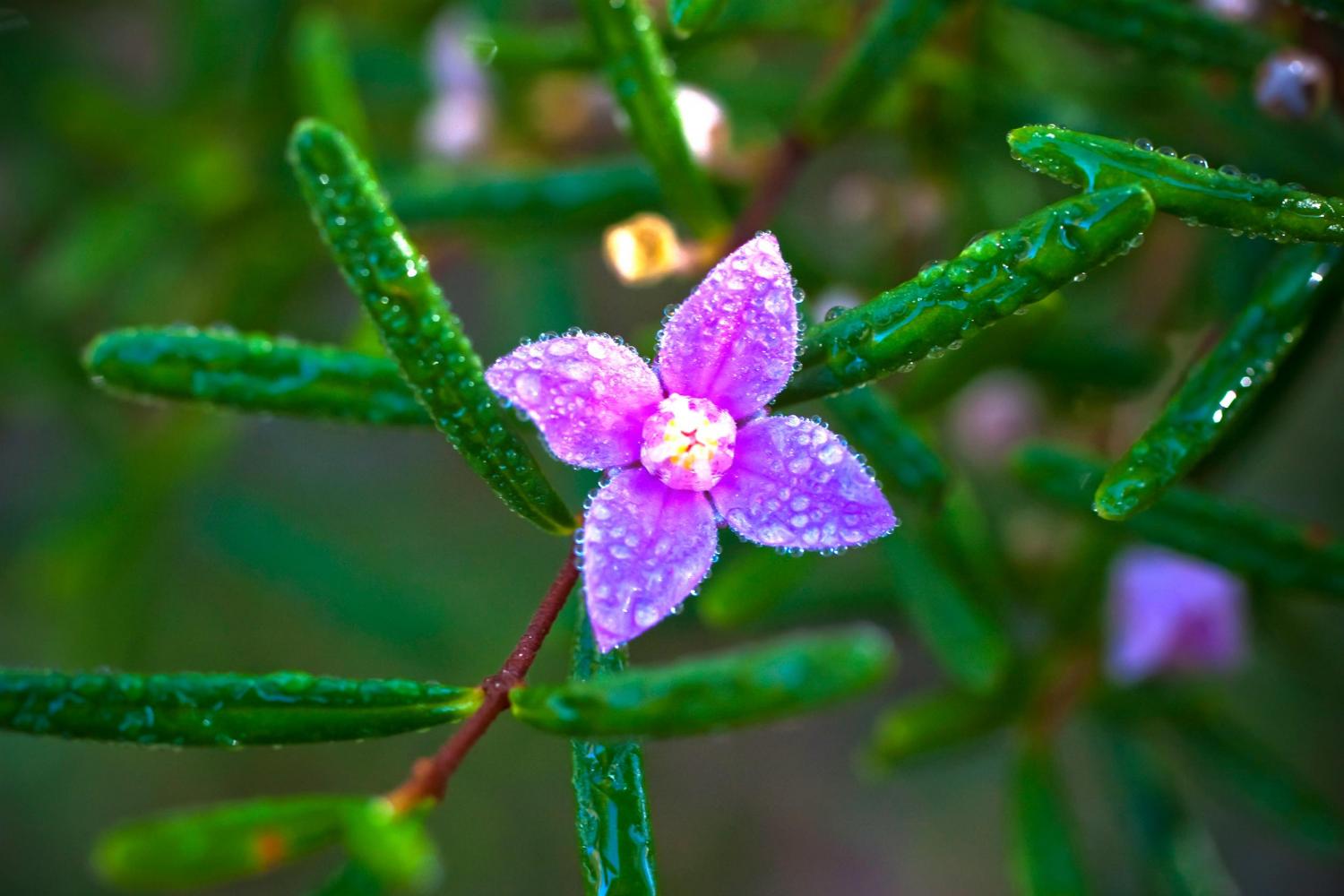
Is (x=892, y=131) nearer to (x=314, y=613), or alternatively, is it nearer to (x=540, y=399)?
(x=540, y=399)

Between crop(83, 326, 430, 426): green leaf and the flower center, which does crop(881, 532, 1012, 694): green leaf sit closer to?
the flower center

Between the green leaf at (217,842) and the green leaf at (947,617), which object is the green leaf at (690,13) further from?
the green leaf at (947,617)

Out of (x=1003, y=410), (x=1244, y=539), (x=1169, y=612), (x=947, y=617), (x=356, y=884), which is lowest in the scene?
(x=1003, y=410)

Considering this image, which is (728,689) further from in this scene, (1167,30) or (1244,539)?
(1167,30)

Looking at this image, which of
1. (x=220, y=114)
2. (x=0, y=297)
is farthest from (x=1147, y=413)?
(x=0, y=297)

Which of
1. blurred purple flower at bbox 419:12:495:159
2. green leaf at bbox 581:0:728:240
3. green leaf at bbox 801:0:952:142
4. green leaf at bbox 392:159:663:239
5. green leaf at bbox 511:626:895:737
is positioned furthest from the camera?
blurred purple flower at bbox 419:12:495:159

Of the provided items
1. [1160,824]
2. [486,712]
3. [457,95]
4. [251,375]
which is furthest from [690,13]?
[1160,824]

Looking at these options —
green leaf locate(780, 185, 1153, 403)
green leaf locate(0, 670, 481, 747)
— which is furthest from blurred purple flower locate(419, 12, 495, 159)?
green leaf locate(0, 670, 481, 747)

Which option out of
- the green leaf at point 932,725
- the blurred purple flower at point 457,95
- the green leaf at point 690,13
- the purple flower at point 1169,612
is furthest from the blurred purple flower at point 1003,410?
the green leaf at point 690,13
